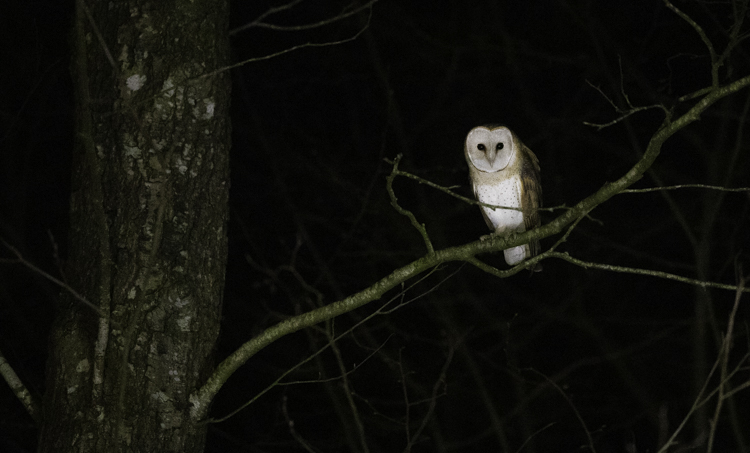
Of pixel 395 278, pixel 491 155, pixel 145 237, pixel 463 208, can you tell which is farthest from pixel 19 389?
pixel 463 208

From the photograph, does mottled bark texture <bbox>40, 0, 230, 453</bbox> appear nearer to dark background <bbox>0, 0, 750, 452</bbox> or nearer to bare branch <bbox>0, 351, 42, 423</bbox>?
bare branch <bbox>0, 351, 42, 423</bbox>

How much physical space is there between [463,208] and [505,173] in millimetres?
2182

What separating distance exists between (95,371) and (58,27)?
11.6 ft

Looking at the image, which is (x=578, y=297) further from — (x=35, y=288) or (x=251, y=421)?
(x=35, y=288)

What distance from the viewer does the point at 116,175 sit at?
1.80 meters

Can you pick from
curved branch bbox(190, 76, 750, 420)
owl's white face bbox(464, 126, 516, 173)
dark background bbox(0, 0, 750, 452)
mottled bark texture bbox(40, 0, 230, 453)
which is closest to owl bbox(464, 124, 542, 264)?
owl's white face bbox(464, 126, 516, 173)

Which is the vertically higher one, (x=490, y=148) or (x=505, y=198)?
(x=490, y=148)

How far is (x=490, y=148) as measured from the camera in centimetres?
313

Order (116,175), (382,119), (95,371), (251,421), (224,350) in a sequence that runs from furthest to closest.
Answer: (382,119), (251,421), (224,350), (116,175), (95,371)

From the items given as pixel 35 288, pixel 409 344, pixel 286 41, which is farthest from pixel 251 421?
pixel 286 41

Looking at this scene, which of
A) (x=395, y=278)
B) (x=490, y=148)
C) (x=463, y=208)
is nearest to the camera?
(x=395, y=278)

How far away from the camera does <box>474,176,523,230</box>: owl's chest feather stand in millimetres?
3217

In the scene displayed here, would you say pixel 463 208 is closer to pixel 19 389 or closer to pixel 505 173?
pixel 505 173

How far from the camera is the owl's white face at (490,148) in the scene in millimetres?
3125
